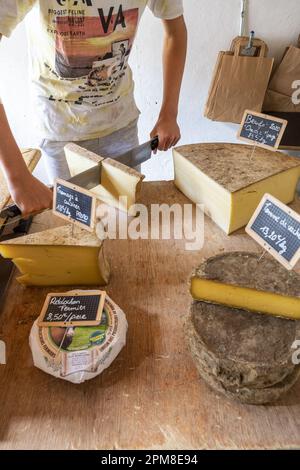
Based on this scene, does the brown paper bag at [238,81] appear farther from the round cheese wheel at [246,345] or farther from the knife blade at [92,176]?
the round cheese wheel at [246,345]

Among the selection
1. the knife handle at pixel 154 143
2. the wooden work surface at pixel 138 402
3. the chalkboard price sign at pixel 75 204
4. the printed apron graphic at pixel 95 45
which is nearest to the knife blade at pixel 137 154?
the knife handle at pixel 154 143

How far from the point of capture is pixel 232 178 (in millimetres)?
1118

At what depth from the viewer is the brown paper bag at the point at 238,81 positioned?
1.75 metres

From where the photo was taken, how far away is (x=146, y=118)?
2133 millimetres

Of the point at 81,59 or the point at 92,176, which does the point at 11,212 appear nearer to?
the point at 92,176

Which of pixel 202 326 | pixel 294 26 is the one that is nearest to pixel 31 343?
pixel 202 326

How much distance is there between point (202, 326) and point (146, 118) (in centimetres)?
160

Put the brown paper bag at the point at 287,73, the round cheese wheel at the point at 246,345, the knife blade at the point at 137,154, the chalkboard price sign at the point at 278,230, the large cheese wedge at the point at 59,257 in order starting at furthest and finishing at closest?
the brown paper bag at the point at 287,73 < the knife blade at the point at 137,154 < the large cheese wedge at the point at 59,257 < the chalkboard price sign at the point at 278,230 < the round cheese wheel at the point at 246,345

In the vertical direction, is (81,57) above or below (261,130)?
above

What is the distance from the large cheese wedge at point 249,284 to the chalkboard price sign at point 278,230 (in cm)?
3

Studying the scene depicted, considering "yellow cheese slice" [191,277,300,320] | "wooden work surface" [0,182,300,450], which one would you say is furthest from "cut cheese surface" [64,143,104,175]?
"yellow cheese slice" [191,277,300,320]

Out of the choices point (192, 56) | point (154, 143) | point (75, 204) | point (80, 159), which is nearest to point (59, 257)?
point (75, 204)

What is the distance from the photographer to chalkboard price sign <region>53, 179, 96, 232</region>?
2.99ft

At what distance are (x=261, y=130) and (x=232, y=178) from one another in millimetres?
198
